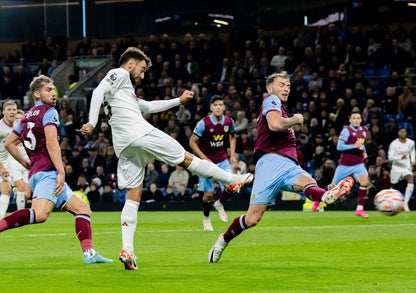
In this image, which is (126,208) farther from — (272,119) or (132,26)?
(132,26)

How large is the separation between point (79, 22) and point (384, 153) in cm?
1778

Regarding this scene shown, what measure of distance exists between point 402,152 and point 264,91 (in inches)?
263

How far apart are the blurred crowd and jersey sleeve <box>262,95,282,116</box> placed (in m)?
14.5

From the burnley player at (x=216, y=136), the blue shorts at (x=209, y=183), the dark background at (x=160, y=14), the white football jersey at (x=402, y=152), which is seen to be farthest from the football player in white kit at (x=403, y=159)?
the dark background at (x=160, y=14)

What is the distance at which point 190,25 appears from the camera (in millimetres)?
35906

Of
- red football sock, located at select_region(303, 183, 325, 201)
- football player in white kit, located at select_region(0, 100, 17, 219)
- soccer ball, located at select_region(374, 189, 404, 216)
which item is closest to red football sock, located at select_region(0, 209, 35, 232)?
red football sock, located at select_region(303, 183, 325, 201)

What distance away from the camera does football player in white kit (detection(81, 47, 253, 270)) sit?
9359 mm

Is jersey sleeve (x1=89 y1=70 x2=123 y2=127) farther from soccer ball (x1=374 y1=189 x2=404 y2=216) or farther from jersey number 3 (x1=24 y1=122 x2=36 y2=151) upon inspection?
soccer ball (x1=374 y1=189 x2=404 y2=216)

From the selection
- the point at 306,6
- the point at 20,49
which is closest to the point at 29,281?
the point at 306,6

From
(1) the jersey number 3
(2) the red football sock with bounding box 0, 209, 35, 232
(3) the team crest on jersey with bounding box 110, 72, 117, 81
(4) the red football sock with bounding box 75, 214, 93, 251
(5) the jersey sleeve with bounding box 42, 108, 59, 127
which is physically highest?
(3) the team crest on jersey with bounding box 110, 72, 117, 81

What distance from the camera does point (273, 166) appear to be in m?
10.1

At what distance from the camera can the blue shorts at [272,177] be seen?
10.0 m

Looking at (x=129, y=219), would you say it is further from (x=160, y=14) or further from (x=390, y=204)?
(x=160, y=14)

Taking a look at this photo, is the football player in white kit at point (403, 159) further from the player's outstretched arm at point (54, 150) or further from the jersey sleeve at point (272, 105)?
the player's outstretched arm at point (54, 150)
